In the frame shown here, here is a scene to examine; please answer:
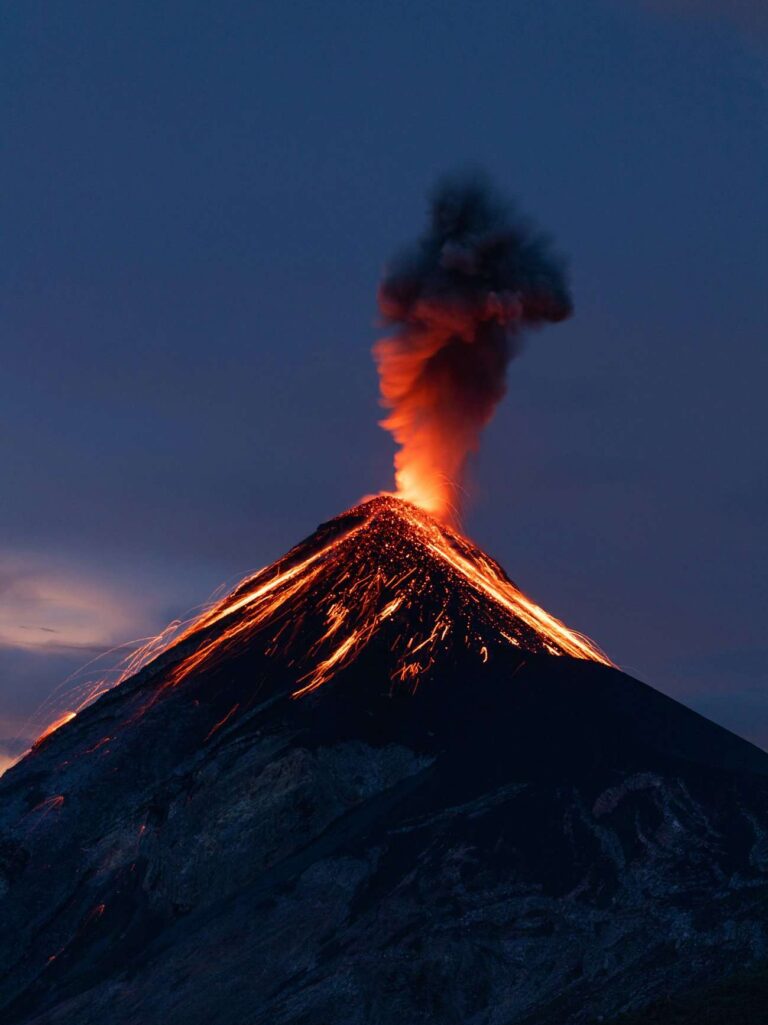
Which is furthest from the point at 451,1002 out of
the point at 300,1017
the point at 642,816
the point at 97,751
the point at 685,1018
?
the point at 97,751

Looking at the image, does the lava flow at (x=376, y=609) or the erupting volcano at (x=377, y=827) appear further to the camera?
the lava flow at (x=376, y=609)

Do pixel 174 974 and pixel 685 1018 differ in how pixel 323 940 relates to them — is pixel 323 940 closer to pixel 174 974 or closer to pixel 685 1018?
pixel 174 974

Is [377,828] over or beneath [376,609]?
beneath

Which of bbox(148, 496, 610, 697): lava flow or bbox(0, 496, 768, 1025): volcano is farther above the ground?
bbox(148, 496, 610, 697): lava flow

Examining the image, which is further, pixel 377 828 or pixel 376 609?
pixel 376 609

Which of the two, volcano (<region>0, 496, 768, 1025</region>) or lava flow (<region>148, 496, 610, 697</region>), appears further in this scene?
lava flow (<region>148, 496, 610, 697</region>)
